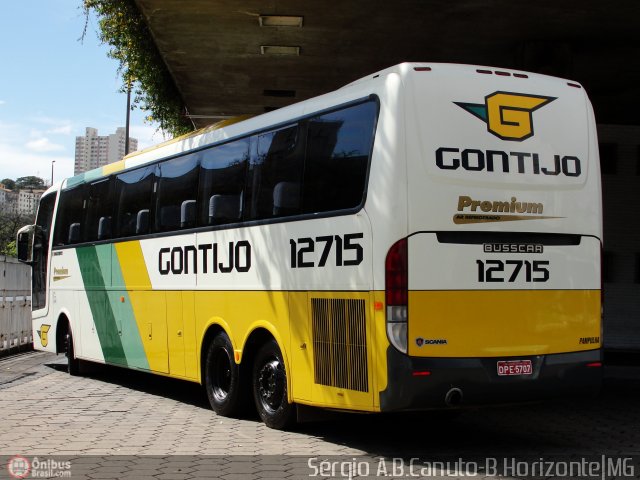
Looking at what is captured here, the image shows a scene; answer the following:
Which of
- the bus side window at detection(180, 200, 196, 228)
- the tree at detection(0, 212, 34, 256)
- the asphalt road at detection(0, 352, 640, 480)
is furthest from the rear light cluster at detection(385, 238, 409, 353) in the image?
the tree at detection(0, 212, 34, 256)

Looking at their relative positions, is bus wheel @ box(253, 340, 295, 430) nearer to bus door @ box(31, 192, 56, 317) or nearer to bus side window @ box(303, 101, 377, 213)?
bus side window @ box(303, 101, 377, 213)

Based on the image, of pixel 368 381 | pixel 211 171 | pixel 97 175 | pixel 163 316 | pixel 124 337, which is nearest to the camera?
pixel 368 381

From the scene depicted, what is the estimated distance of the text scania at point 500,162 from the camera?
8211mm

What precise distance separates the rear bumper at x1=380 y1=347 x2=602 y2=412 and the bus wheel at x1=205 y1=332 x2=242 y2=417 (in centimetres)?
305

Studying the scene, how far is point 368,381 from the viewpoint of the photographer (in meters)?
8.05

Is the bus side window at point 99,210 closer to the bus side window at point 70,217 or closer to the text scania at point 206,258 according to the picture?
the bus side window at point 70,217

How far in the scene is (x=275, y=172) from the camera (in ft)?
32.3

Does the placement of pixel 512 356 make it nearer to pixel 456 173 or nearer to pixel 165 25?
pixel 456 173

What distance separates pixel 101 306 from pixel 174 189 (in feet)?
10.7

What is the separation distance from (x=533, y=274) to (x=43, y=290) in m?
11.3

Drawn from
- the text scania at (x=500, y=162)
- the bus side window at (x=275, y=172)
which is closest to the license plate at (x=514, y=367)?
the text scania at (x=500, y=162)

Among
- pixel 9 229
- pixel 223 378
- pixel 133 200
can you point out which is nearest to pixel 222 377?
pixel 223 378

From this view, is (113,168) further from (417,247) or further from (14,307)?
(417,247)

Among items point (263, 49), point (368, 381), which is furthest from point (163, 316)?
point (263, 49)
